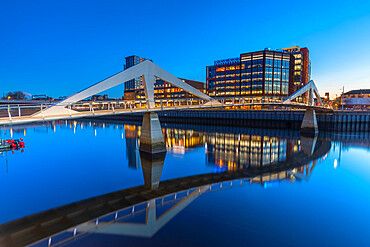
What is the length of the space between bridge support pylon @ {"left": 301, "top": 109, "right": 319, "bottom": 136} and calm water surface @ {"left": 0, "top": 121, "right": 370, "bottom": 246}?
18999mm

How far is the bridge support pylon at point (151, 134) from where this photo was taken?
2312cm

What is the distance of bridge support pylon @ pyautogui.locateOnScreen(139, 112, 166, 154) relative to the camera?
75.9ft

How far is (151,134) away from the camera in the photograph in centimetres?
2342

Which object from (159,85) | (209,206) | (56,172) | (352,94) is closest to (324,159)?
(209,206)

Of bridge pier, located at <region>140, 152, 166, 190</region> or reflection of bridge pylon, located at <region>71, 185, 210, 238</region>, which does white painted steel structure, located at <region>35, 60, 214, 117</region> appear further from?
reflection of bridge pylon, located at <region>71, 185, 210, 238</region>

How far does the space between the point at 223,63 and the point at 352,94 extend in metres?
97.1

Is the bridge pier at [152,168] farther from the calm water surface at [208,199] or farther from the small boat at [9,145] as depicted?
the small boat at [9,145]

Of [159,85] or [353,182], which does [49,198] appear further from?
[159,85]

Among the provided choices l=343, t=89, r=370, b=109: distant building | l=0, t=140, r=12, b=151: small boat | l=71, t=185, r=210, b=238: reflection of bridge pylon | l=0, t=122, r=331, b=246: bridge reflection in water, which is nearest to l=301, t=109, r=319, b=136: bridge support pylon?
l=0, t=122, r=331, b=246: bridge reflection in water

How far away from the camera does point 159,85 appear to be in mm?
136500

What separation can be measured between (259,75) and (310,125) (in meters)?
66.7

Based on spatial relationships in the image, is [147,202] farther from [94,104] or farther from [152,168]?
[94,104]

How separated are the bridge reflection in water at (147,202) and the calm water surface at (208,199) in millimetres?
88

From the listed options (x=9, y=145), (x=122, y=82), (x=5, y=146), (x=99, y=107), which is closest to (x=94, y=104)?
(x=99, y=107)
